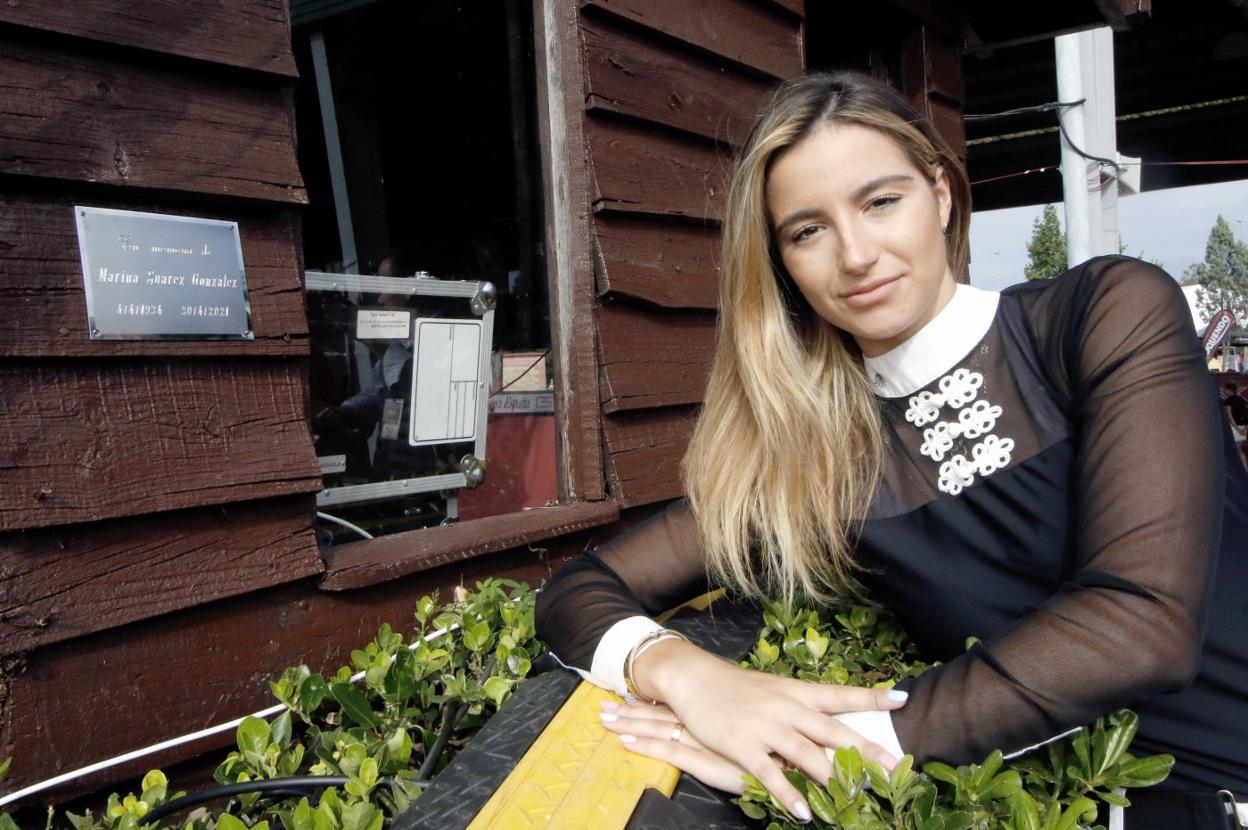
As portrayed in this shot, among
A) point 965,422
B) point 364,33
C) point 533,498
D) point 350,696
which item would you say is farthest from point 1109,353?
point 364,33

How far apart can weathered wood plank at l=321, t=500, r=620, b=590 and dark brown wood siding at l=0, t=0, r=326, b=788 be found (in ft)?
0.29

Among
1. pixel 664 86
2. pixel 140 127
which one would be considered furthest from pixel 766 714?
pixel 664 86

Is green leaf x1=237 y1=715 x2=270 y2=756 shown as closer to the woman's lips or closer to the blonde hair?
the blonde hair

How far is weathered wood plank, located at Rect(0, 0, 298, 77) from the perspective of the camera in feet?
4.86

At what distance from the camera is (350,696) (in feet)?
4.24

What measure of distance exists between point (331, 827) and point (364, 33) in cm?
244

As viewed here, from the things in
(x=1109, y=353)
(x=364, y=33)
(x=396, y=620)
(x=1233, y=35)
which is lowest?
(x=396, y=620)

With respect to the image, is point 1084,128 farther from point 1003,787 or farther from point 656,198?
point 1003,787

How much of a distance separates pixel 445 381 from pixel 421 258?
37 cm

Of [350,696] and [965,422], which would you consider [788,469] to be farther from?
[350,696]

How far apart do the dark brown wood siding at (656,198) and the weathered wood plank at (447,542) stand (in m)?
0.19

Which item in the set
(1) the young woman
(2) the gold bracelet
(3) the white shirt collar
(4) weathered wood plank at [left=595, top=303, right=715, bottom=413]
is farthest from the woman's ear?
(4) weathered wood plank at [left=595, top=303, right=715, bottom=413]

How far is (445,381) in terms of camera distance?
8.04 ft

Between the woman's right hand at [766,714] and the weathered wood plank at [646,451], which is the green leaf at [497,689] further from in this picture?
the weathered wood plank at [646,451]
